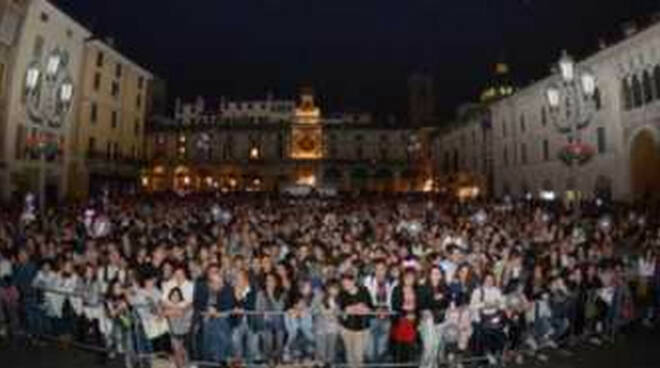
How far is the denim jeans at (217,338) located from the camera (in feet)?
34.4

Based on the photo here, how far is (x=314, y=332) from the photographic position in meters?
10.8

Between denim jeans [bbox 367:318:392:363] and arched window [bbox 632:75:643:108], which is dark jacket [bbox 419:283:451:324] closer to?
denim jeans [bbox 367:318:392:363]

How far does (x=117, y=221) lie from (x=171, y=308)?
43.0ft

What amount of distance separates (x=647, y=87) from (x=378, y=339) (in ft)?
98.6

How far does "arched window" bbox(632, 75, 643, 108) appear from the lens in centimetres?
3538

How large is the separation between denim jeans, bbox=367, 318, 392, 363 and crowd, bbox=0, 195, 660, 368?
2 cm

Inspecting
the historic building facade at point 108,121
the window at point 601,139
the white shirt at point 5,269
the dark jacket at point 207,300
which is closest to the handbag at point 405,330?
the dark jacket at point 207,300

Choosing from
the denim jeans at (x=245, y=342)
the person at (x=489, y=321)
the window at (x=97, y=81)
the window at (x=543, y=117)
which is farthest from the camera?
the window at (x=97, y=81)

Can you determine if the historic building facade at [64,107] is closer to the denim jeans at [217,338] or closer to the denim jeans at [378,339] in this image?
the denim jeans at [217,338]

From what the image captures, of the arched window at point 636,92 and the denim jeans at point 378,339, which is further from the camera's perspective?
the arched window at point 636,92

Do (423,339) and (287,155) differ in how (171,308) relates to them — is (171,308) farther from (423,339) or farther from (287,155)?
(287,155)

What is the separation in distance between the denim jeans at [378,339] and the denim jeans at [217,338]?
2409 mm

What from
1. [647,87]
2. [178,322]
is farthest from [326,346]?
[647,87]

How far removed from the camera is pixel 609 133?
39812mm
